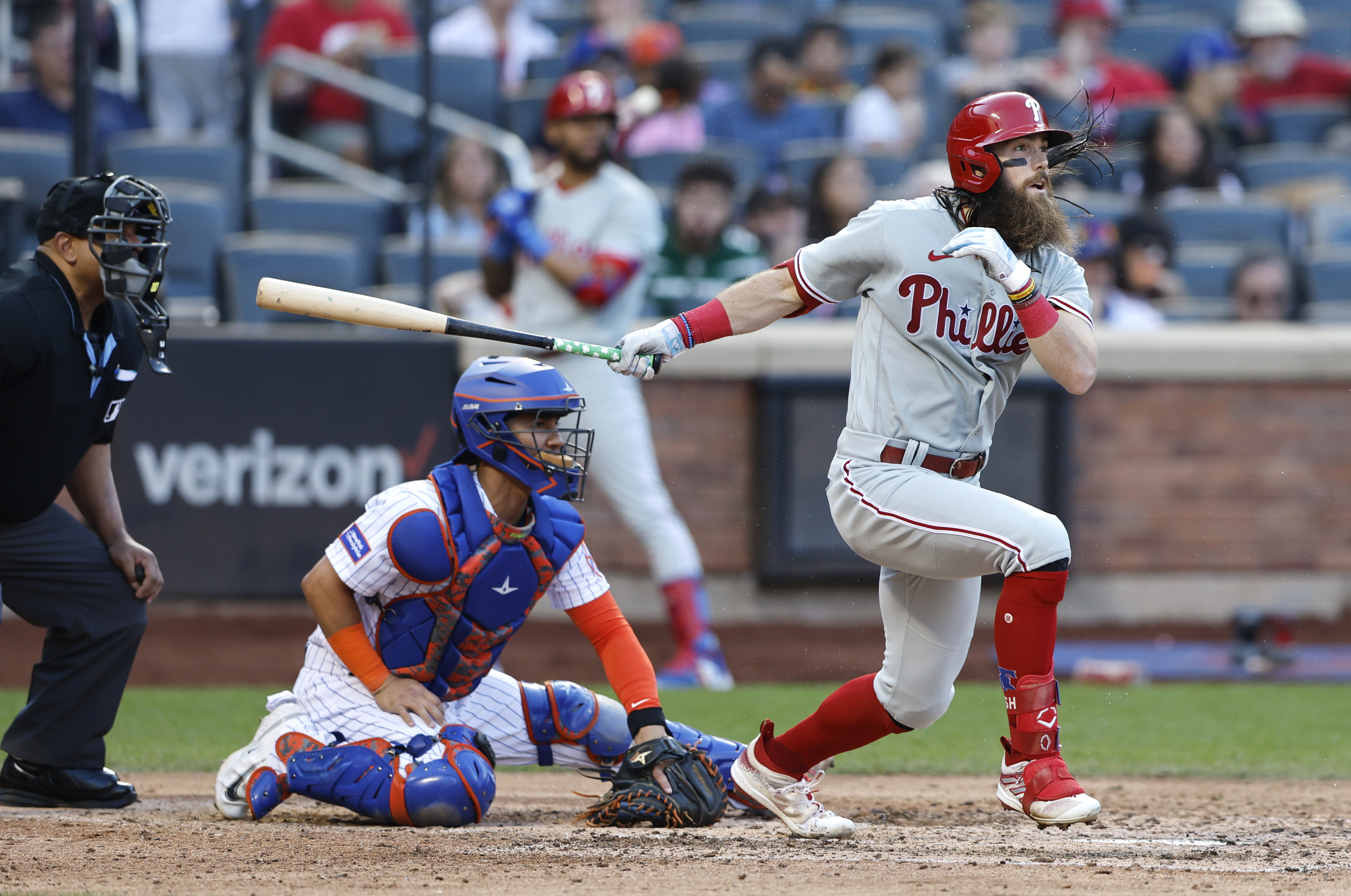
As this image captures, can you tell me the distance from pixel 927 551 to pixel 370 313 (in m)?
1.47

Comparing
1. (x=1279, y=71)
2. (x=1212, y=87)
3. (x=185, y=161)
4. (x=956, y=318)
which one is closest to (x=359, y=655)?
(x=956, y=318)

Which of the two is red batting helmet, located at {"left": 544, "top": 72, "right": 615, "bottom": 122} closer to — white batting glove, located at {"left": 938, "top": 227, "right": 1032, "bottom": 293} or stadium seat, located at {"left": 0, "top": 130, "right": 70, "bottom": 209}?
white batting glove, located at {"left": 938, "top": 227, "right": 1032, "bottom": 293}

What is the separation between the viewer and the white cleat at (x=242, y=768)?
13.4 ft

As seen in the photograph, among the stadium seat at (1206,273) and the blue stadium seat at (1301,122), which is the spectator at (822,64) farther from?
the blue stadium seat at (1301,122)

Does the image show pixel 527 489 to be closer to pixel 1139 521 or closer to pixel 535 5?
pixel 1139 521

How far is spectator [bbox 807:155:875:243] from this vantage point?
27.7 ft

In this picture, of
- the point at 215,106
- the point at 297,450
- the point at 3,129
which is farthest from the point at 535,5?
the point at 297,450

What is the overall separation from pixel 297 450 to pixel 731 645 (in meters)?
2.20

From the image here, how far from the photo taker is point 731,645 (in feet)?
25.1

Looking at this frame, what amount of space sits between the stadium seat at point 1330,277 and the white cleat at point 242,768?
6.85 m

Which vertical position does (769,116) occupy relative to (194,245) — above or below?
above

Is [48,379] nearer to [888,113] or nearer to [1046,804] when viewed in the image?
[1046,804]

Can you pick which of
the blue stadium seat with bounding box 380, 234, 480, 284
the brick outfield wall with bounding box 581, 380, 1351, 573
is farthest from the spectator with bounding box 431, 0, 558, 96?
the brick outfield wall with bounding box 581, 380, 1351, 573

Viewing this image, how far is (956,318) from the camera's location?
12.3 ft
